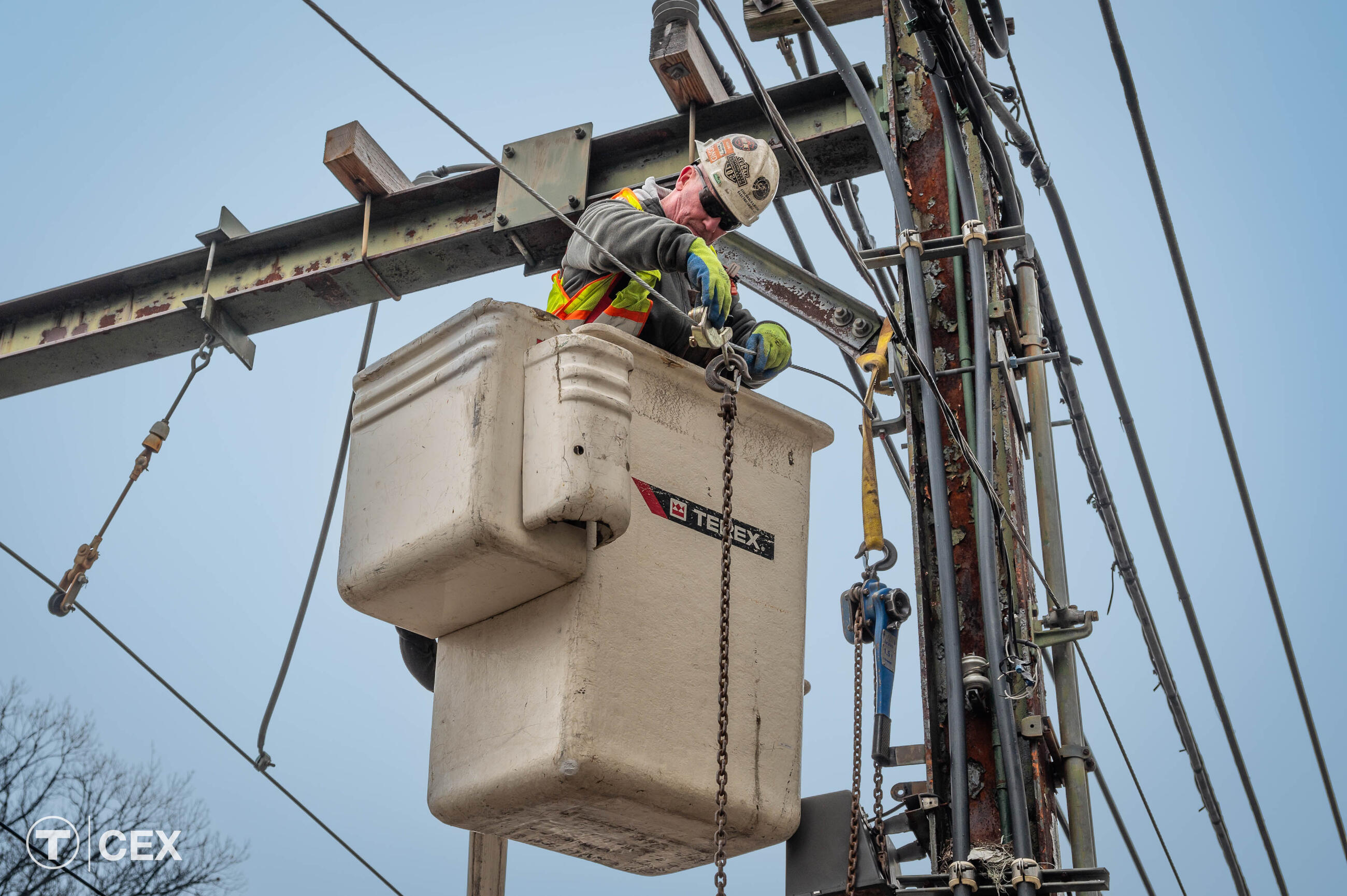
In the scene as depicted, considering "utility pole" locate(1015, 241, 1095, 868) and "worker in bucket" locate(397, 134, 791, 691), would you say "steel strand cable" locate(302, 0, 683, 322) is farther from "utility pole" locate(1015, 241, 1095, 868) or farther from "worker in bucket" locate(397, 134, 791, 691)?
"utility pole" locate(1015, 241, 1095, 868)

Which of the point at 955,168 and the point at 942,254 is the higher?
the point at 955,168

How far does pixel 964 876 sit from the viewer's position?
3.85 m

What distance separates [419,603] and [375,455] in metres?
0.43

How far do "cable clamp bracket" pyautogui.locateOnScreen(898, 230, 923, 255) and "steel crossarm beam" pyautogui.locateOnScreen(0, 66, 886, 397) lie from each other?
1001mm

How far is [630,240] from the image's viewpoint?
4441mm

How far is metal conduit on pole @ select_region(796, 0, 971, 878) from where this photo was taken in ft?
13.0

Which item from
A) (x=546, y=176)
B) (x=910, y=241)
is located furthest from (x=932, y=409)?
(x=546, y=176)

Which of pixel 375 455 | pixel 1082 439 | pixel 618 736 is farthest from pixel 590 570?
pixel 1082 439

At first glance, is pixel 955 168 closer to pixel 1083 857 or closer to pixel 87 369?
pixel 1083 857

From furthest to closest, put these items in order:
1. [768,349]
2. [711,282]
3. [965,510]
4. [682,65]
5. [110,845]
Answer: [110,845] → [682,65] → [768,349] → [965,510] → [711,282]

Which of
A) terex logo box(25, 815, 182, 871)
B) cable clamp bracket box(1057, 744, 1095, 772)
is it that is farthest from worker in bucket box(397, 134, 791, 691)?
terex logo box(25, 815, 182, 871)

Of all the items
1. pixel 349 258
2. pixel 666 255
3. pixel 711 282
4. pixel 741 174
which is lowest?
pixel 711 282

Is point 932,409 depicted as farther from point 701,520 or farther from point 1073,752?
point 1073,752

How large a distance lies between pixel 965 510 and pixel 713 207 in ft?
4.25
